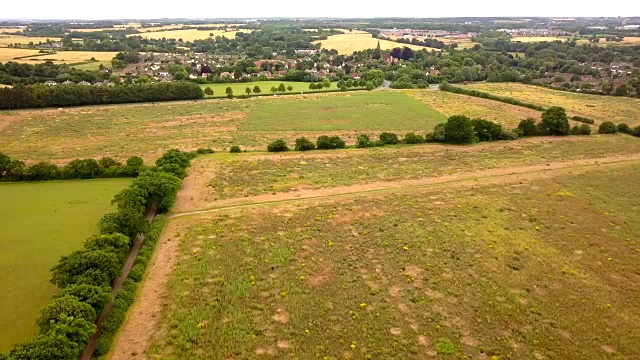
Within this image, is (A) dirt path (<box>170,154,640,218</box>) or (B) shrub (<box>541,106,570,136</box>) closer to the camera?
(A) dirt path (<box>170,154,640,218</box>)

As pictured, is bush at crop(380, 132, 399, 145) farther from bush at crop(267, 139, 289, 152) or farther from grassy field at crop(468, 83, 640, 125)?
grassy field at crop(468, 83, 640, 125)

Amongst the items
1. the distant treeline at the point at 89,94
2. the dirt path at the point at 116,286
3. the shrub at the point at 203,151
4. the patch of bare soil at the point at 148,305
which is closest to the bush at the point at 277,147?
the shrub at the point at 203,151

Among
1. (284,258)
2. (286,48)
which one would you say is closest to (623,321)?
(284,258)

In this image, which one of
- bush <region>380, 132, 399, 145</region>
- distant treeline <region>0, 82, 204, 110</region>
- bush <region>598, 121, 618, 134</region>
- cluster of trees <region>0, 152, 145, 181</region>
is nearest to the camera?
cluster of trees <region>0, 152, 145, 181</region>

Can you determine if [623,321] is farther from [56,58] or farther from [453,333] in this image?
[56,58]

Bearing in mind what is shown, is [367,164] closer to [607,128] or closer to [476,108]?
[476,108]

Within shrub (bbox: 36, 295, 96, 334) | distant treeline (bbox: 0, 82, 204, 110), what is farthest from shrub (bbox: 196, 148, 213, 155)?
distant treeline (bbox: 0, 82, 204, 110)

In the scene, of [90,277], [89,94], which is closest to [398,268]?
[90,277]
